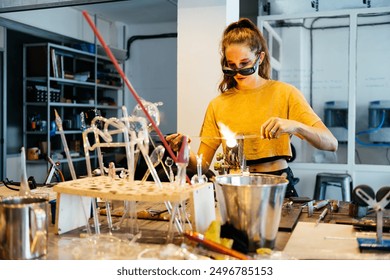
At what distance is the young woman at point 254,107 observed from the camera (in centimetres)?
201

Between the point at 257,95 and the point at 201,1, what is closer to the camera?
the point at 257,95

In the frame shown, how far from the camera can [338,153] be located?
497 centimetres

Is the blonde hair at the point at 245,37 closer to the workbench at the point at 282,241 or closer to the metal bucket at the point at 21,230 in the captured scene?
the workbench at the point at 282,241

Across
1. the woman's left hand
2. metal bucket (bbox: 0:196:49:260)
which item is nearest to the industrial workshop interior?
metal bucket (bbox: 0:196:49:260)

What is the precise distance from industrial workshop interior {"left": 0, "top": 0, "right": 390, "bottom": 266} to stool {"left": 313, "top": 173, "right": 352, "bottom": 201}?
1 cm

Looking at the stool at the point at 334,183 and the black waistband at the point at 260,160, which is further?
the stool at the point at 334,183

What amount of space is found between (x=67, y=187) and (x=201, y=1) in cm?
248

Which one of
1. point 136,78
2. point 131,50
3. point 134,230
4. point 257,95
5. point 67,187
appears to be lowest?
point 134,230

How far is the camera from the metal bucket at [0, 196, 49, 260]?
3.53ft

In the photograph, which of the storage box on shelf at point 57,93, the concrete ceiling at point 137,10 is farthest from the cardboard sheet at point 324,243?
the concrete ceiling at point 137,10

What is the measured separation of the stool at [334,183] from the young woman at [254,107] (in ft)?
8.54

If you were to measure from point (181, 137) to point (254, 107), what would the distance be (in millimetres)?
639

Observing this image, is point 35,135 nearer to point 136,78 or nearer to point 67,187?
point 136,78

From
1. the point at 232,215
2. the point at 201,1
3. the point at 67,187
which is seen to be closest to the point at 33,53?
the point at 201,1
